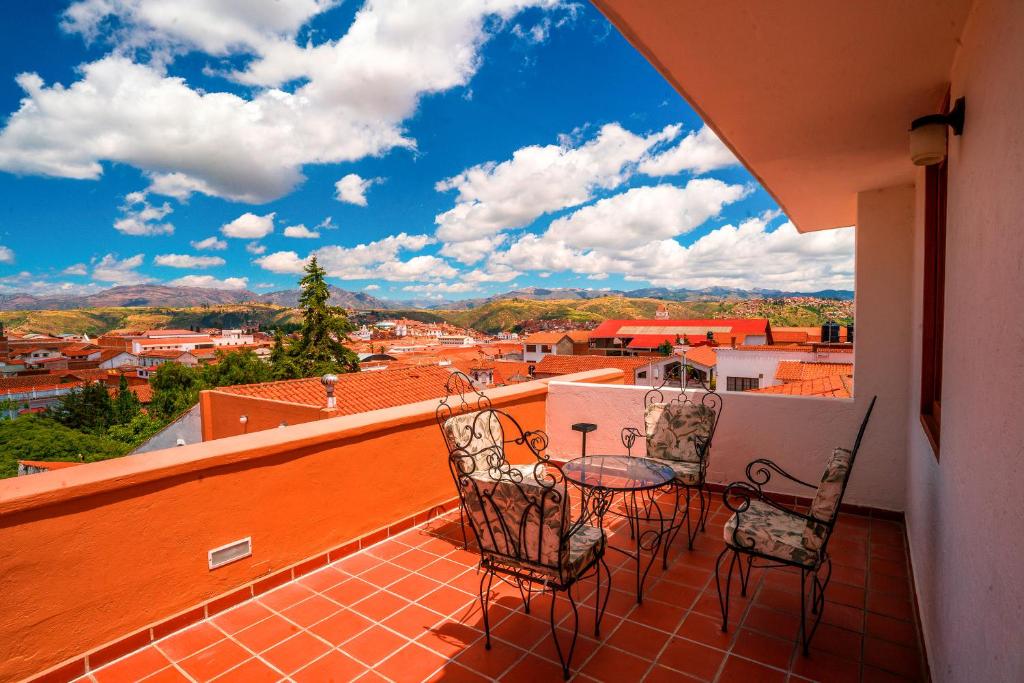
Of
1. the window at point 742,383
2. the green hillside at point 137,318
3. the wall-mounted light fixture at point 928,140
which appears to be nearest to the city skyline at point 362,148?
the wall-mounted light fixture at point 928,140

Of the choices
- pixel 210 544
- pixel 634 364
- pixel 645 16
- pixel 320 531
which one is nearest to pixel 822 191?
pixel 645 16

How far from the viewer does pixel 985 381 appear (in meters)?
1.31

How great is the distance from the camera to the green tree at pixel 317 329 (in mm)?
27672

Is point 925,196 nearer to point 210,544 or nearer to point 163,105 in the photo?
point 210,544

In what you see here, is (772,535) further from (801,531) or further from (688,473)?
(688,473)

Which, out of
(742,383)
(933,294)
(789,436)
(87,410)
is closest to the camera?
(933,294)

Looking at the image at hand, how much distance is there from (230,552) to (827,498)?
3.02m

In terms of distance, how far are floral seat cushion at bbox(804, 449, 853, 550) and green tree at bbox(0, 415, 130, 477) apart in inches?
1098

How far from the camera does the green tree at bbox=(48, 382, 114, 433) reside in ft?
120

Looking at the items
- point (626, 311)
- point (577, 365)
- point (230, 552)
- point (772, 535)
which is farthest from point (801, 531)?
point (626, 311)

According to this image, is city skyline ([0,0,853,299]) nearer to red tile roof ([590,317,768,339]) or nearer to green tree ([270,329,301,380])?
green tree ([270,329,301,380])

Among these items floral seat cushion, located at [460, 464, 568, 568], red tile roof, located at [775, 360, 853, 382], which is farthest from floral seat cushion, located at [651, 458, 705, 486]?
red tile roof, located at [775, 360, 853, 382]

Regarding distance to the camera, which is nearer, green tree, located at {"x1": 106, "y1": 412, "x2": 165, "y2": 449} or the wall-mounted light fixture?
the wall-mounted light fixture

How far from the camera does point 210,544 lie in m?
2.59
